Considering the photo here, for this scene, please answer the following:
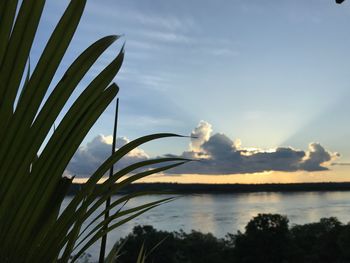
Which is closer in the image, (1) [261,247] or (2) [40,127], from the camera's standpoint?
(2) [40,127]

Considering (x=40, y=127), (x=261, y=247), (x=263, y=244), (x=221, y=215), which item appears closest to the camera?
(x=40, y=127)

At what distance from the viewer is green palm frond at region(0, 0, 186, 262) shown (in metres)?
0.47

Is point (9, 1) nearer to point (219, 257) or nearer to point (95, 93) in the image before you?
point (95, 93)

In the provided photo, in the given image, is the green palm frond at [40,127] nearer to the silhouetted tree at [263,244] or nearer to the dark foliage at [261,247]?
the dark foliage at [261,247]

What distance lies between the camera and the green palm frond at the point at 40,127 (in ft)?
1.55

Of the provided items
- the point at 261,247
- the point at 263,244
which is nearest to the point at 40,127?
the point at 261,247

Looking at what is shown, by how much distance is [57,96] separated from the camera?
1.66 feet

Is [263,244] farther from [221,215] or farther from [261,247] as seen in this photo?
[221,215]

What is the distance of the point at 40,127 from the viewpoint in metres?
0.51

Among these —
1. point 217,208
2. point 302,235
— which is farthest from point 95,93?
point 217,208

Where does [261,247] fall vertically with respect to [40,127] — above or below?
below

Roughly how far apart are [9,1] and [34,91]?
0.10 metres

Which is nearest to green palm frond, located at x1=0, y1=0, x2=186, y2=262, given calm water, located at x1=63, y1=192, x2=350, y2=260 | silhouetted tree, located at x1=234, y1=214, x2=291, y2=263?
silhouetted tree, located at x1=234, y1=214, x2=291, y2=263

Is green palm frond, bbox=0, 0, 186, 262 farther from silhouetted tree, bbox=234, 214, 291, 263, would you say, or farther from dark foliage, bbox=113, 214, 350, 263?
silhouetted tree, bbox=234, 214, 291, 263
